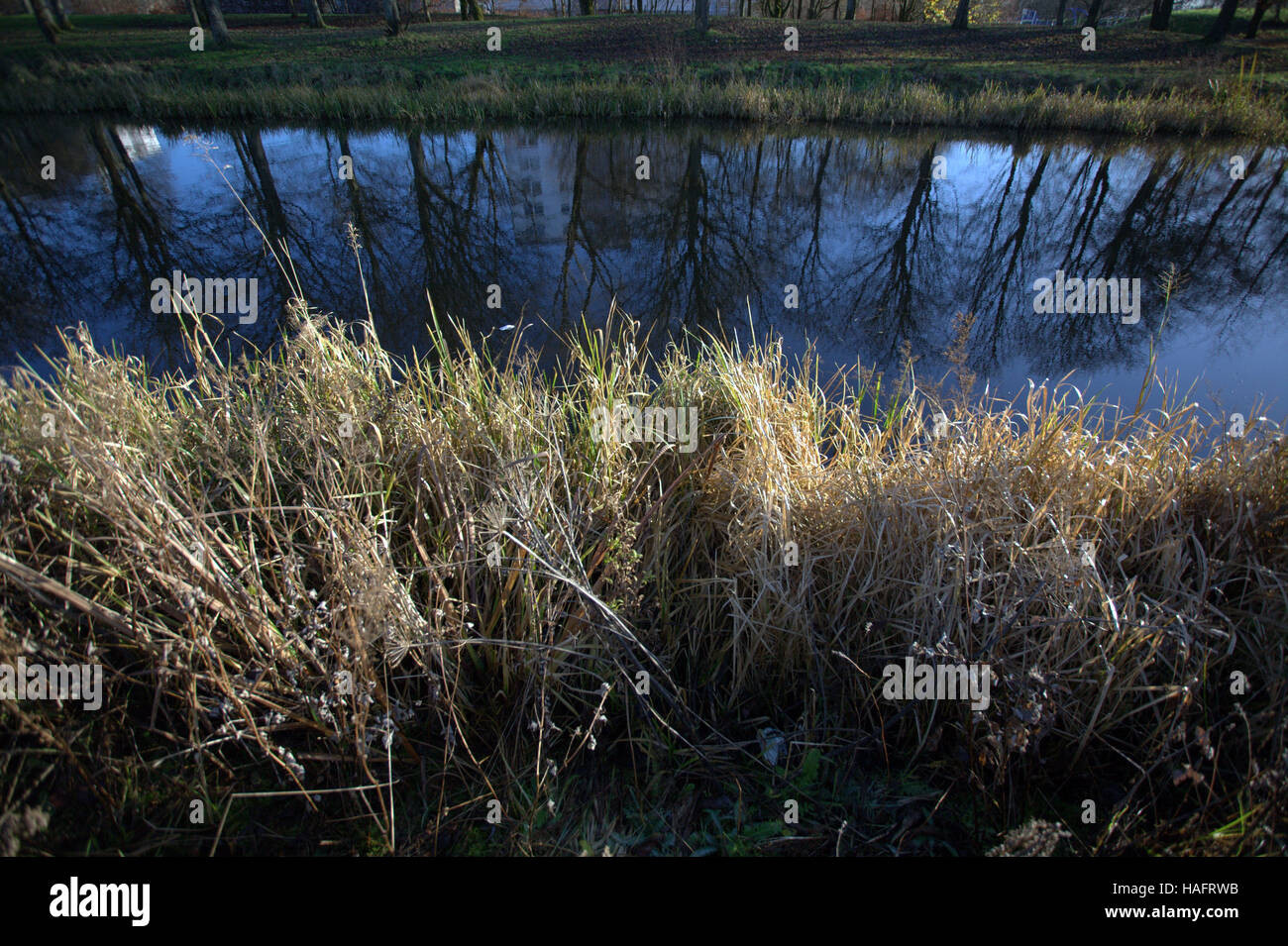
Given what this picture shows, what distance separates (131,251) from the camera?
23.5ft

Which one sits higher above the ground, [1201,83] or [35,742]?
[1201,83]

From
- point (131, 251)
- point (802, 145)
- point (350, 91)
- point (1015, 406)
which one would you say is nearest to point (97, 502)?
point (1015, 406)

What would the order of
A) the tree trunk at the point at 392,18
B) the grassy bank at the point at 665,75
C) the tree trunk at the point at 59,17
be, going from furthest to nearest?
1. the tree trunk at the point at 59,17
2. the tree trunk at the point at 392,18
3. the grassy bank at the point at 665,75

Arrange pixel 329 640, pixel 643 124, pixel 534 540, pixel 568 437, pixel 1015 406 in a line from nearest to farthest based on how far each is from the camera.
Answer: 1. pixel 329 640
2. pixel 534 540
3. pixel 568 437
4. pixel 1015 406
5. pixel 643 124

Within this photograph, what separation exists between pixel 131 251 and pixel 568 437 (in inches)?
292

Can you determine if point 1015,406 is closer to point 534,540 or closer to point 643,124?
point 534,540
